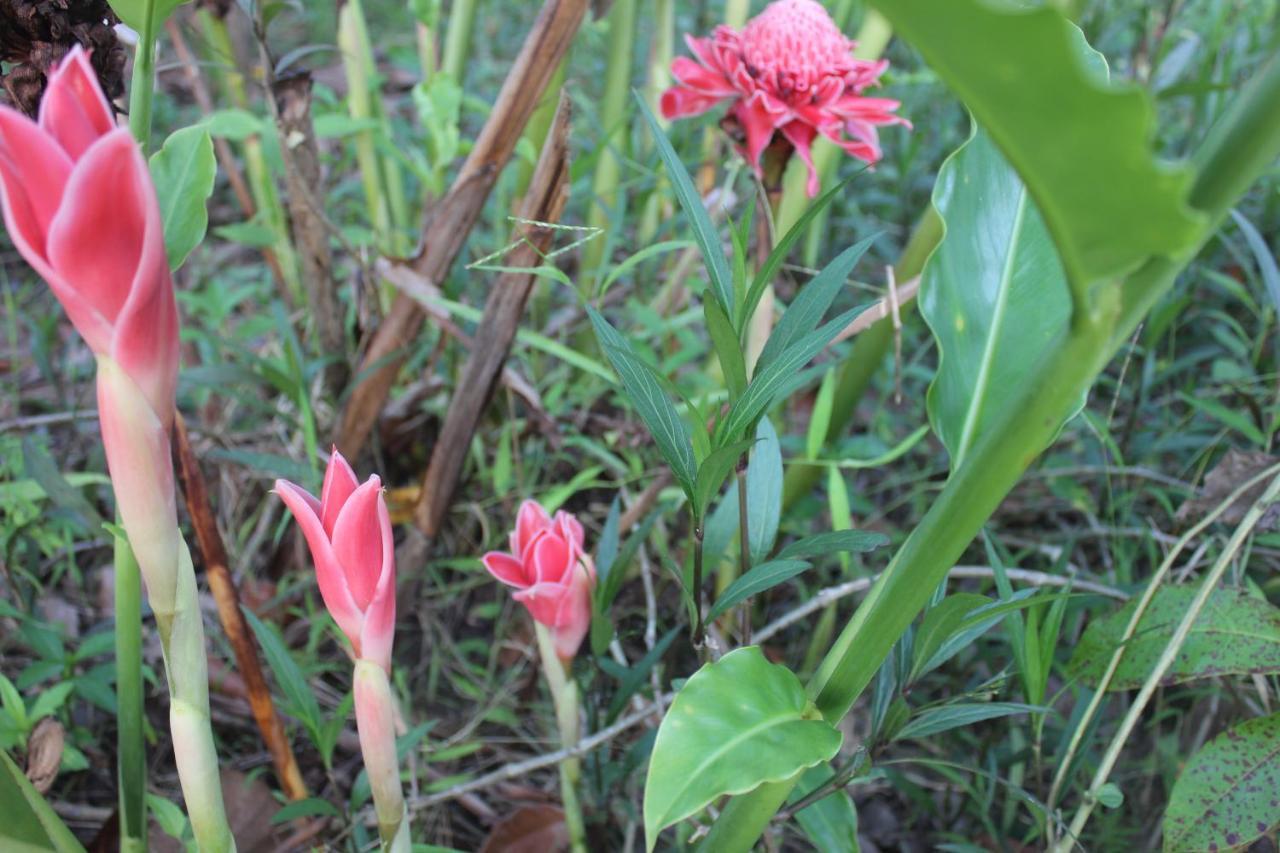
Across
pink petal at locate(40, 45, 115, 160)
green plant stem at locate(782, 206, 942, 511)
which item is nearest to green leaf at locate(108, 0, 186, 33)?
pink petal at locate(40, 45, 115, 160)

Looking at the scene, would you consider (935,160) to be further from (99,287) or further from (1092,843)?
(99,287)

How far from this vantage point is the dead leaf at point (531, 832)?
895mm

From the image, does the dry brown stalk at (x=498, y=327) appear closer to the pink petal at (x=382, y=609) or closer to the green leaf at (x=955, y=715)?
the pink petal at (x=382, y=609)

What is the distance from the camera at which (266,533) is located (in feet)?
4.17

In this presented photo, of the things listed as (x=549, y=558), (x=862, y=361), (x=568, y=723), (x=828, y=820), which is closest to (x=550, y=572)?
(x=549, y=558)

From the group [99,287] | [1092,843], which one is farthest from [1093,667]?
[99,287]

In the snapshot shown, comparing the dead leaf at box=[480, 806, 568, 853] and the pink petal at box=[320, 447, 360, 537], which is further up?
the pink petal at box=[320, 447, 360, 537]

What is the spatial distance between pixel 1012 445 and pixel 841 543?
0.23 m

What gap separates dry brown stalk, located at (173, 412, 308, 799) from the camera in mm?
767

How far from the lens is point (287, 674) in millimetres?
770

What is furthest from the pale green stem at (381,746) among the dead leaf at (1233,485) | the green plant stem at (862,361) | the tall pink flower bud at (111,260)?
the dead leaf at (1233,485)

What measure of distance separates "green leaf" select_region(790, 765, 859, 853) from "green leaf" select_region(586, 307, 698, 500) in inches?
10.2

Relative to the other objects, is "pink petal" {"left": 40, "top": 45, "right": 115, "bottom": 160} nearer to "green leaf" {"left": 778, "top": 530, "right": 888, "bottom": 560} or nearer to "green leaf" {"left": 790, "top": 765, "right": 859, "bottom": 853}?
"green leaf" {"left": 778, "top": 530, "right": 888, "bottom": 560}

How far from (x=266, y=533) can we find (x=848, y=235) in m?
1.09
